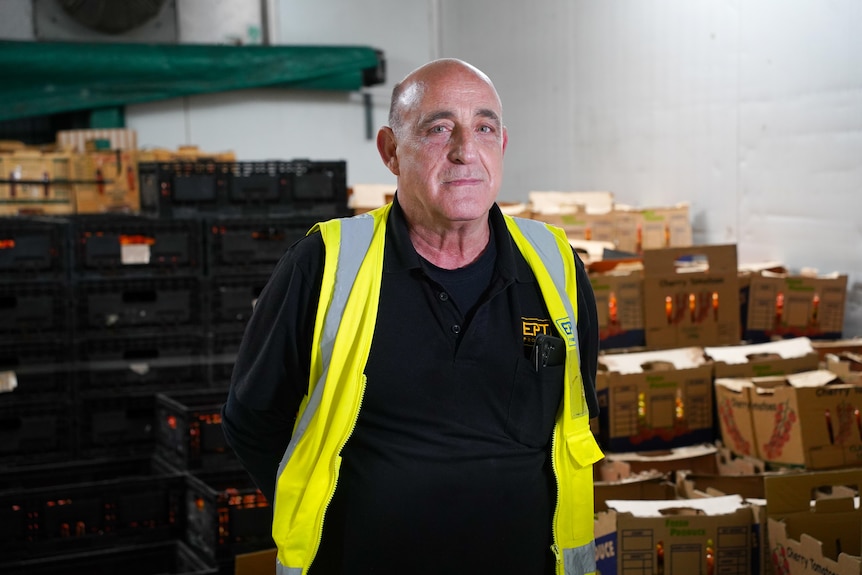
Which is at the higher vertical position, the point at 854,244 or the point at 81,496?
the point at 854,244

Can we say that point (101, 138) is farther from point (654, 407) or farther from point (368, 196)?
point (654, 407)

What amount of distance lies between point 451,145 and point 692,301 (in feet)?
8.97

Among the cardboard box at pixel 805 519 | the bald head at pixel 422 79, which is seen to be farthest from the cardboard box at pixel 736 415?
the bald head at pixel 422 79

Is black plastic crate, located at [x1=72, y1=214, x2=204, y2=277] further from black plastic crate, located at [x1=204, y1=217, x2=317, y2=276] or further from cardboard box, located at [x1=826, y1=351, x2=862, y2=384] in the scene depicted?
cardboard box, located at [x1=826, y1=351, x2=862, y2=384]

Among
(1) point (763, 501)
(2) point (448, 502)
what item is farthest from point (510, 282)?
(1) point (763, 501)

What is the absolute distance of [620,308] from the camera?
441 cm

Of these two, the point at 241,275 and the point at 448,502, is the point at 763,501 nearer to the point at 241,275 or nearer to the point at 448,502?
the point at 448,502

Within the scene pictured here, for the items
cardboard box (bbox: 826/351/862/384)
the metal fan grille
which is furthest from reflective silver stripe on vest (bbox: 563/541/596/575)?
the metal fan grille

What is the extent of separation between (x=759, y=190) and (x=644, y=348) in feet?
5.34

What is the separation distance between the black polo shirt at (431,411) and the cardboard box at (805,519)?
41.9 inches

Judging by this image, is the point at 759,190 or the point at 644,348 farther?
the point at 759,190

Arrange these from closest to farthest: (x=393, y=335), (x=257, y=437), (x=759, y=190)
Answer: (x=393, y=335) → (x=257, y=437) → (x=759, y=190)

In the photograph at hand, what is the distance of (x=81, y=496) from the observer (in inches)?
171

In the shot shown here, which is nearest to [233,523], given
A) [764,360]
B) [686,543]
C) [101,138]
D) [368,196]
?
[686,543]
